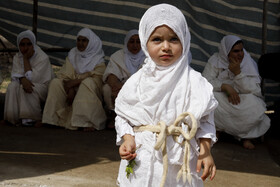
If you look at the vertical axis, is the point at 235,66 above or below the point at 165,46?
below

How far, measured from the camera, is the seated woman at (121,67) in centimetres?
687

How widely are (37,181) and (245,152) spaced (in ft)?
8.84

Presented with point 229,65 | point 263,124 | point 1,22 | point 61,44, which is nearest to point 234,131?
point 263,124

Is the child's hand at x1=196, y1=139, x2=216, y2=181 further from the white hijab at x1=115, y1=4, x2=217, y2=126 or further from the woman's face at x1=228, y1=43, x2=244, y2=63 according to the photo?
the woman's face at x1=228, y1=43, x2=244, y2=63

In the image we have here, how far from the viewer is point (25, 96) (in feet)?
23.0

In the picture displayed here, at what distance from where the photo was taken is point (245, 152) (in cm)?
570

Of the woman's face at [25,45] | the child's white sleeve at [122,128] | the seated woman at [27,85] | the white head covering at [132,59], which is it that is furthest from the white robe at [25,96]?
the child's white sleeve at [122,128]

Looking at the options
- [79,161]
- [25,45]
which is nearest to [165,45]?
[79,161]

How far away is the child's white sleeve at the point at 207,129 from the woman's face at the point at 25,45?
5.19 metres

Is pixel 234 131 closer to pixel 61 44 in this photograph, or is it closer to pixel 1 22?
pixel 61 44

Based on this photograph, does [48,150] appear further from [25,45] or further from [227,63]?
[227,63]

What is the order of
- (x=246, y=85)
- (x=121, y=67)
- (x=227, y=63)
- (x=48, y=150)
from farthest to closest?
1. (x=121, y=67)
2. (x=227, y=63)
3. (x=246, y=85)
4. (x=48, y=150)

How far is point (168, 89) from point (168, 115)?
0.13 meters

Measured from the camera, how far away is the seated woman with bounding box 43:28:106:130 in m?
6.84
